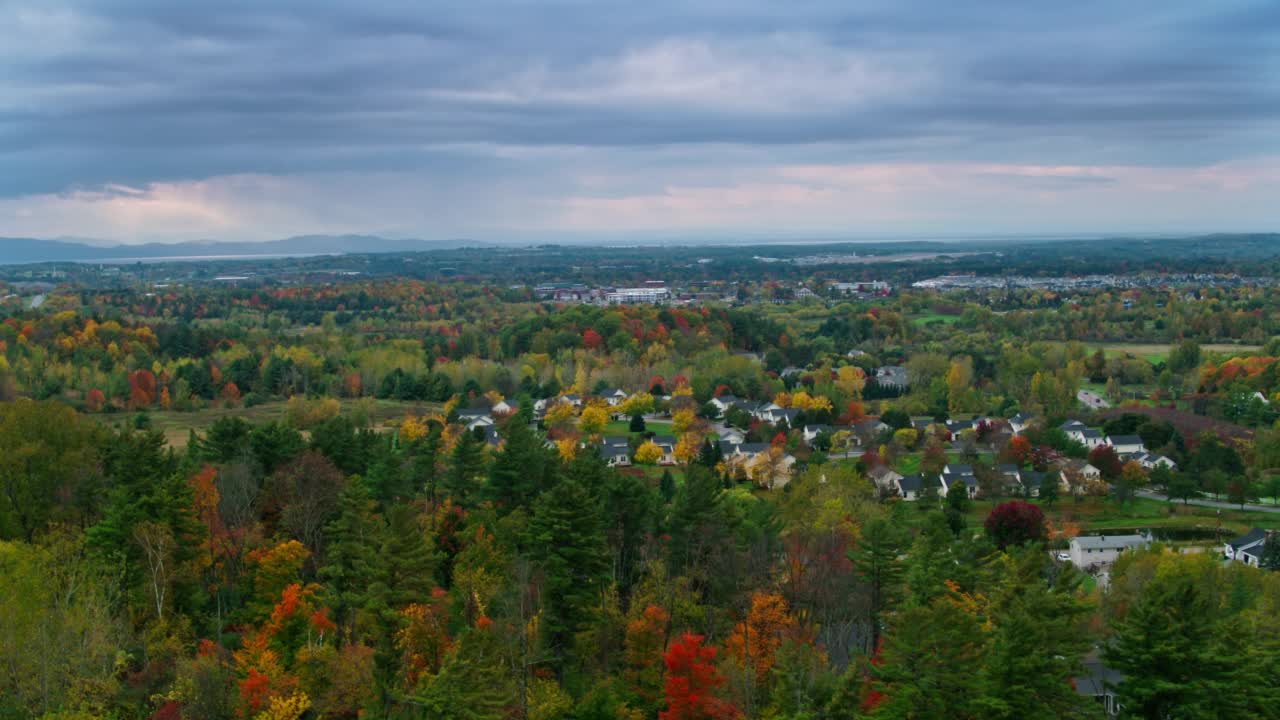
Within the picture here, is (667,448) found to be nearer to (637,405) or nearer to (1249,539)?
(637,405)

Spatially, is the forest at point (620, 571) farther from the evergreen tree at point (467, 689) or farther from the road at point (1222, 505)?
the road at point (1222, 505)

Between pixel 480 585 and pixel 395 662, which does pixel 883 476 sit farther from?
pixel 395 662

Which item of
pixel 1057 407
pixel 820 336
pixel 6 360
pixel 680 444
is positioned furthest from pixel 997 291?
pixel 6 360

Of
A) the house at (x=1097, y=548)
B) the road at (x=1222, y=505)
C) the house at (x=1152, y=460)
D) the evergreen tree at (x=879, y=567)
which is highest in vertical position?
the evergreen tree at (x=879, y=567)

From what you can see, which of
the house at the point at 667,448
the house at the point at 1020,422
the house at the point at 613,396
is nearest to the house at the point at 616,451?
the house at the point at 667,448

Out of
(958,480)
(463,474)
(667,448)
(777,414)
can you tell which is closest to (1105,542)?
(958,480)

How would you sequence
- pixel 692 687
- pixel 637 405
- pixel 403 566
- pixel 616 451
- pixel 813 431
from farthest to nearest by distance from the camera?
pixel 637 405
pixel 813 431
pixel 616 451
pixel 403 566
pixel 692 687

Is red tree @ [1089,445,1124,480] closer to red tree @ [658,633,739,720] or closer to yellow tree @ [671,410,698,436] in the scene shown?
yellow tree @ [671,410,698,436]
